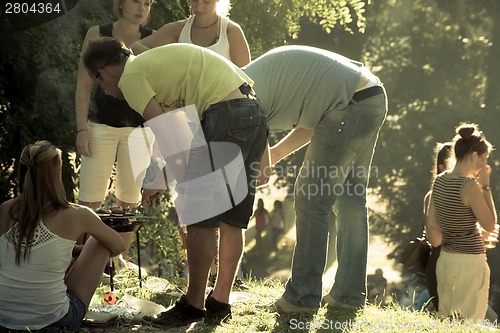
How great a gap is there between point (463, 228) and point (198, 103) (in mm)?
2561

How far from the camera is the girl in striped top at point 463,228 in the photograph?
611cm

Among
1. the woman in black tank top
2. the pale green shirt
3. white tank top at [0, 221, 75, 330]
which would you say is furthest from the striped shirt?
white tank top at [0, 221, 75, 330]

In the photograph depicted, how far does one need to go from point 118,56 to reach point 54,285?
1173 mm

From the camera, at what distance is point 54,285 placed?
4402 mm

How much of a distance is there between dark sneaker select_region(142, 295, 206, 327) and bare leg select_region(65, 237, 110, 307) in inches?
15.6

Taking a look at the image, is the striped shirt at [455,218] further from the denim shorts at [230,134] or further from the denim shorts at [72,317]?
the denim shorts at [72,317]

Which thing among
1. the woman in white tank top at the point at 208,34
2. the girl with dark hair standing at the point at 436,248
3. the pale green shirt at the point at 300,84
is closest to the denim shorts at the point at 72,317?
the pale green shirt at the point at 300,84

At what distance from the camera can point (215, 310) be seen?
4.66 m

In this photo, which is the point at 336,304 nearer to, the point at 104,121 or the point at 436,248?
the point at 436,248

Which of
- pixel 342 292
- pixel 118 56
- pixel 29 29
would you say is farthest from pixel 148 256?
pixel 118 56

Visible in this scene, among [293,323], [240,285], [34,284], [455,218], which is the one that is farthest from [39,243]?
[455,218]

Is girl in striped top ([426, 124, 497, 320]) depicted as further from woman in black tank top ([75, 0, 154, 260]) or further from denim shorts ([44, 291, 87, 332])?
denim shorts ([44, 291, 87, 332])

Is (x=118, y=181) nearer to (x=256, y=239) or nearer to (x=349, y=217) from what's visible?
(x=349, y=217)

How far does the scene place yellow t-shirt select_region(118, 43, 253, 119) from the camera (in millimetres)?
4266
